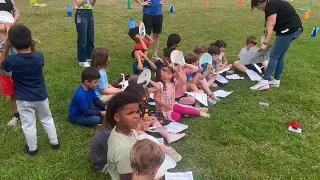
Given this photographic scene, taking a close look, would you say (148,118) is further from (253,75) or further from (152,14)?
(152,14)

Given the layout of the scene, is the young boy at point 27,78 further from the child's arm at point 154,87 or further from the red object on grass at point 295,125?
the red object on grass at point 295,125

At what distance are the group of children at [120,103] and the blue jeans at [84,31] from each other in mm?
985

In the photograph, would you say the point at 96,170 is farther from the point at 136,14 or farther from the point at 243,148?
the point at 136,14

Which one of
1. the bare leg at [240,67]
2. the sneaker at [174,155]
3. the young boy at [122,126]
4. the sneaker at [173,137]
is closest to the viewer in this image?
the young boy at [122,126]

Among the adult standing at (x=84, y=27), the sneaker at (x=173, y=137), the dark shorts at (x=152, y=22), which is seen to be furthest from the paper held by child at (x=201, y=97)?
the adult standing at (x=84, y=27)

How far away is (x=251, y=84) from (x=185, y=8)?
8.53 m

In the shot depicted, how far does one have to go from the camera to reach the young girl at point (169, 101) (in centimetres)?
430

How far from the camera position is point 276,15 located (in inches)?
199

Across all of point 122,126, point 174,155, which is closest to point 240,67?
point 174,155

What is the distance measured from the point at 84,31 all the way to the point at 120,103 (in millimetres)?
3731

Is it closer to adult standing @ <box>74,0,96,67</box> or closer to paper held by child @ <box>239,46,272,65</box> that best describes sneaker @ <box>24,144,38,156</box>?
adult standing @ <box>74,0,96,67</box>

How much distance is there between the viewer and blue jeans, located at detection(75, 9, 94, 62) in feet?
19.3

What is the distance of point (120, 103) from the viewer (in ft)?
8.68

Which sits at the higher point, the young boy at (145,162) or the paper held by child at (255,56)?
the paper held by child at (255,56)
